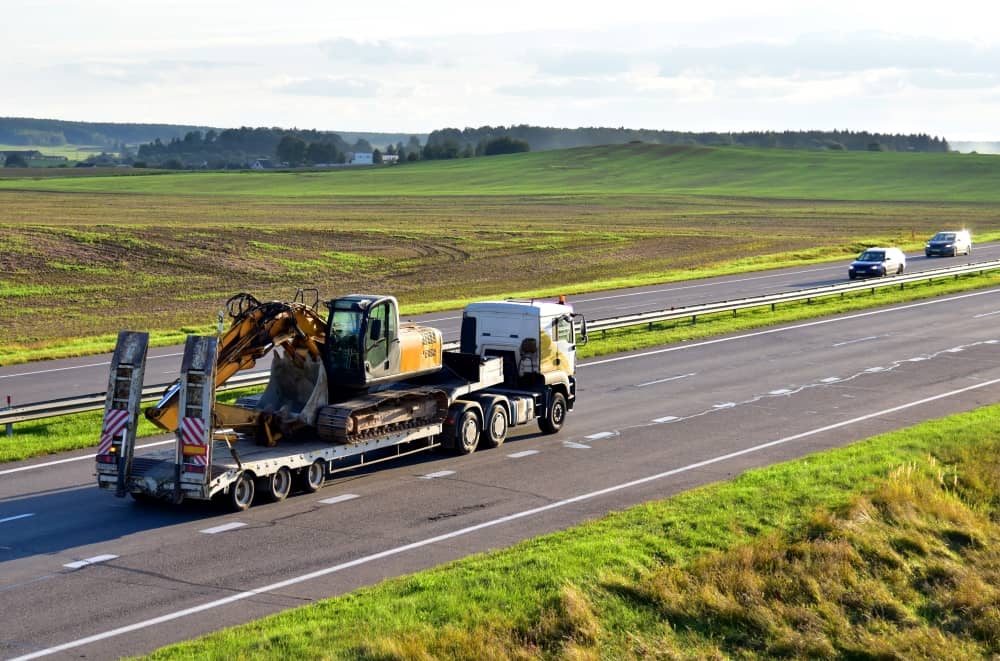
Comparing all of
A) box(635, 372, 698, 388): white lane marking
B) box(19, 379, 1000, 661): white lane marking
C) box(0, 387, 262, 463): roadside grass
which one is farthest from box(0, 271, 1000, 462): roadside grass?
box(19, 379, 1000, 661): white lane marking

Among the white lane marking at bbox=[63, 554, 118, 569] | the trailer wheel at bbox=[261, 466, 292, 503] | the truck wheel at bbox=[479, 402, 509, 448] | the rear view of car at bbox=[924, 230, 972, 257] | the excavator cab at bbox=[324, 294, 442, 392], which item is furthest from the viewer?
the rear view of car at bbox=[924, 230, 972, 257]

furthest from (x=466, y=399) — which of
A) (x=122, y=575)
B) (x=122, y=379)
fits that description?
(x=122, y=575)

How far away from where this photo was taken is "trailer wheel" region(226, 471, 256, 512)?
18422 millimetres

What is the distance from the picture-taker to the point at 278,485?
19.2m

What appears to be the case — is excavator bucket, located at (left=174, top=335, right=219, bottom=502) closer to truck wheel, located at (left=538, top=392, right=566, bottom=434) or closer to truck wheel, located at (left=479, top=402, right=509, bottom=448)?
truck wheel, located at (left=479, top=402, right=509, bottom=448)

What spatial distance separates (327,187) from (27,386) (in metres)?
124

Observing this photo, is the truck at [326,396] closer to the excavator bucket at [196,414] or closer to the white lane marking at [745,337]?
the excavator bucket at [196,414]

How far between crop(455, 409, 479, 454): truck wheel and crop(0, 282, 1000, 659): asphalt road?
0.23 m

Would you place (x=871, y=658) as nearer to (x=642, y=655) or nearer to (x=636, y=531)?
(x=642, y=655)

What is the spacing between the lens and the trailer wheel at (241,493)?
18422 millimetres

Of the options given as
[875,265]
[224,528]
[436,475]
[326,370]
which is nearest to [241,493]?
[224,528]

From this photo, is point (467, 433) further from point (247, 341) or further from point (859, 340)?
point (859, 340)

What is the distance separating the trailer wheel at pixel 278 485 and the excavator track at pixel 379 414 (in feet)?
3.72

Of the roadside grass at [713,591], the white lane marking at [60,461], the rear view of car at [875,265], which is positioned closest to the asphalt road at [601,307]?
the rear view of car at [875,265]
